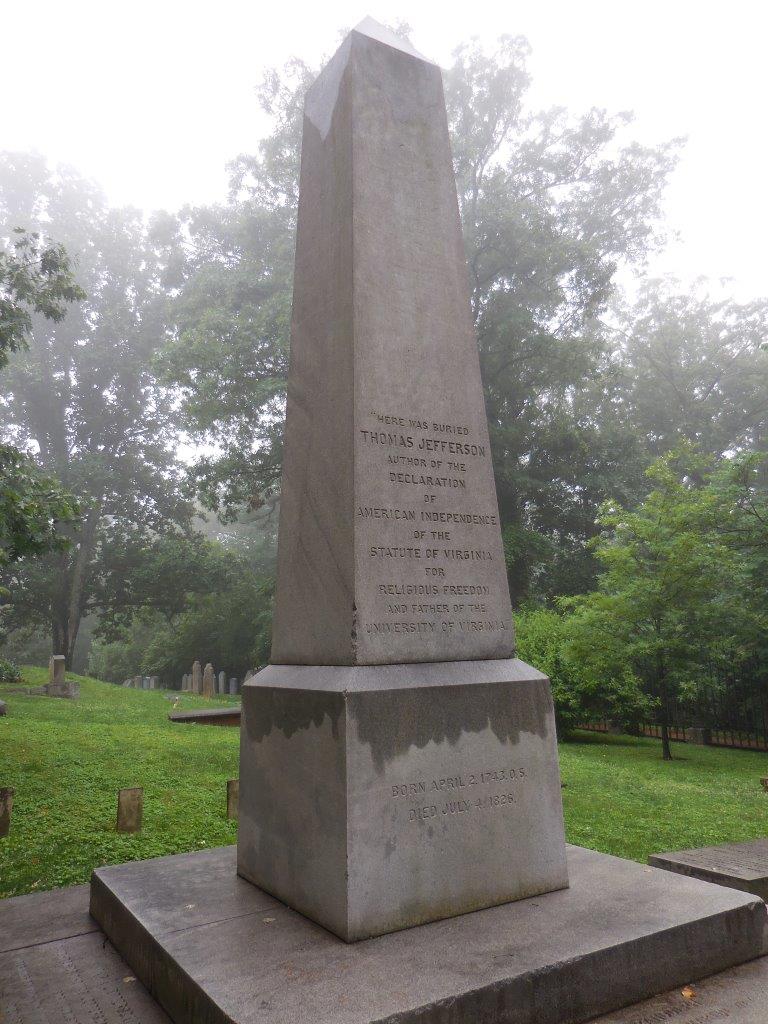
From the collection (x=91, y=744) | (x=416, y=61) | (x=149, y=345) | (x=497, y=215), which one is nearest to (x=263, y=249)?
(x=497, y=215)

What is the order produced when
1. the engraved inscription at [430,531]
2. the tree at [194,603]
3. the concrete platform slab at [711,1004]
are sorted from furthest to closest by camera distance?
the tree at [194,603], the engraved inscription at [430,531], the concrete platform slab at [711,1004]

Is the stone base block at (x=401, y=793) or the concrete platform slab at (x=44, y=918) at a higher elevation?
the stone base block at (x=401, y=793)

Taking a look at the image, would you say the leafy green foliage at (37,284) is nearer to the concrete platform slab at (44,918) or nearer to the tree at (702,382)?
the concrete platform slab at (44,918)

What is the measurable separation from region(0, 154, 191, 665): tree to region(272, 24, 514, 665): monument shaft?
1087 inches

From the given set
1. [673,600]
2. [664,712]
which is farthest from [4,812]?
[673,600]

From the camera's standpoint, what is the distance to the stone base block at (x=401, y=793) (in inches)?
116

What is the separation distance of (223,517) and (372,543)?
2466 centimetres

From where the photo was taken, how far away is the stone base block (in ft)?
9.63

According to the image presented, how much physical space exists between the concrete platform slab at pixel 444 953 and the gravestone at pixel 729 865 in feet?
1.20

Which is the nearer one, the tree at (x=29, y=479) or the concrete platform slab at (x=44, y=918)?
the concrete platform slab at (x=44, y=918)

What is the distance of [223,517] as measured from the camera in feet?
89.7

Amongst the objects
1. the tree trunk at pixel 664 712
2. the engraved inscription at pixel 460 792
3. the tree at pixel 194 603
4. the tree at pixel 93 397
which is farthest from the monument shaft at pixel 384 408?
the tree at pixel 93 397

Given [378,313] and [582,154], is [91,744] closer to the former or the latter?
[378,313]

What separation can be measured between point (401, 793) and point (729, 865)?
2.26 meters
